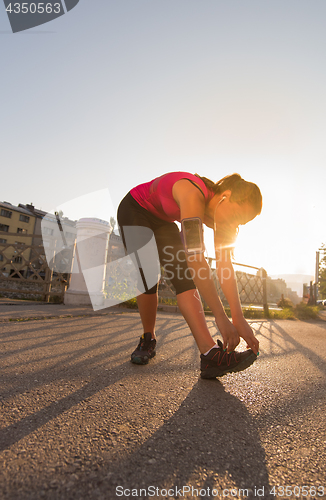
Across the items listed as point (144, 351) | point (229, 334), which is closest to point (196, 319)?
point (229, 334)

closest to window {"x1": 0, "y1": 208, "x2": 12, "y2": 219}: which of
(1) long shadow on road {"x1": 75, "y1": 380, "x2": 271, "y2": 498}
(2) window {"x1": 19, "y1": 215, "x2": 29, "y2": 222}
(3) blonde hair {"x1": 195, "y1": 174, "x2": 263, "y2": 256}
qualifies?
(2) window {"x1": 19, "y1": 215, "x2": 29, "y2": 222}

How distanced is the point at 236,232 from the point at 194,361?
93cm

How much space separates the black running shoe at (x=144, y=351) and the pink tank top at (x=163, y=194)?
0.87m

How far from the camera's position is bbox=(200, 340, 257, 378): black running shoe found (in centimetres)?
145

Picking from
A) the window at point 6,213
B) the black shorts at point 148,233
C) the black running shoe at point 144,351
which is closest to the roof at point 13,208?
the window at point 6,213

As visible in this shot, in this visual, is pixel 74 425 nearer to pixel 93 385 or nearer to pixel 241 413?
pixel 93 385

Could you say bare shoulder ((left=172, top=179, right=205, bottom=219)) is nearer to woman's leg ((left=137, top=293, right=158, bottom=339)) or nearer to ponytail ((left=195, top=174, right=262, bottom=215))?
ponytail ((left=195, top=174, right=262, bottom=215))

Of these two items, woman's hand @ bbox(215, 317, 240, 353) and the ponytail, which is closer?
woman's hand @ bbox(215, 317, 240, 353)

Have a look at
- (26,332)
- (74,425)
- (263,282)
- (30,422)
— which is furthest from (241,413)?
(263,282)

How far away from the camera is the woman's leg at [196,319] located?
153cm

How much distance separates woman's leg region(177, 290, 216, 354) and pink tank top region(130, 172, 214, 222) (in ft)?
1.79

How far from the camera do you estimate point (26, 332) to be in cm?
236

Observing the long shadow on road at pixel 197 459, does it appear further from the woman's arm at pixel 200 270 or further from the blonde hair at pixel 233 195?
the blonde hair at pixel 233 195

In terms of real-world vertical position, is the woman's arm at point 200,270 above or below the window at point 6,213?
below
